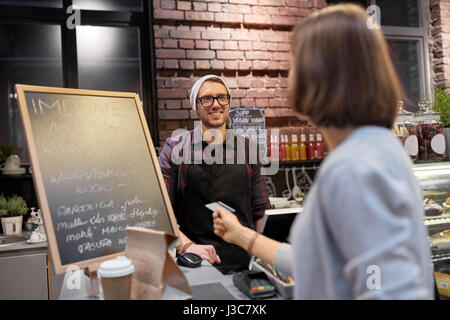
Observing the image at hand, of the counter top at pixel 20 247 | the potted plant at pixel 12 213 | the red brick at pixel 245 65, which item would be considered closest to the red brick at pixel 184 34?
the red brick at pixel 245 65

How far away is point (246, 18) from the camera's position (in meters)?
3.92

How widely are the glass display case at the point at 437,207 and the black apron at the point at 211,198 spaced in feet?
3.69

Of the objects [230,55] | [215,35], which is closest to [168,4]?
[215,35]

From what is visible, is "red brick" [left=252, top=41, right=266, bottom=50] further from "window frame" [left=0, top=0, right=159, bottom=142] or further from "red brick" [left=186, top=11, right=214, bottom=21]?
"window frame" [left=0, top=0, right=159, bottom=142]

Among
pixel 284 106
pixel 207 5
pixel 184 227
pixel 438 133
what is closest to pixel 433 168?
pixel 438 133

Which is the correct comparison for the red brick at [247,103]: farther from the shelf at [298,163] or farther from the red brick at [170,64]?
the red brick at [170,64]

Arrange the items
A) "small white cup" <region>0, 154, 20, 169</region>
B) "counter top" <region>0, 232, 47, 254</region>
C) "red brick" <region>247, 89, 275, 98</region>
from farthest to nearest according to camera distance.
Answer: "red brick" <region>247, 89, 275, 98</region>
"small white cup" <region>0, 154, 20, 169</region>
"counter top" <region>0, 232, 47, 254</region>

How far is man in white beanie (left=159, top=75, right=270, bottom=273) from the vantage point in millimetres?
2207

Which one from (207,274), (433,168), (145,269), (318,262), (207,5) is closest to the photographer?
(318,262)

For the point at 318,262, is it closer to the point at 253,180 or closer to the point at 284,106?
the point at 253,180

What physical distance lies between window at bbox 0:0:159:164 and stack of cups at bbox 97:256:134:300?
2690 mm

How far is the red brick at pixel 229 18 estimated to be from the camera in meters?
3.84

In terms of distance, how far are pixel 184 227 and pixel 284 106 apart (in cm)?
225

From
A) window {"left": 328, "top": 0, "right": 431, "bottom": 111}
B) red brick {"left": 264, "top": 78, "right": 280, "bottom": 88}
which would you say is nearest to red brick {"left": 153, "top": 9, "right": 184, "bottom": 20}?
red brick {"left": 264, "top": 78, "right": 280, "bottom": 88}
